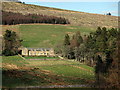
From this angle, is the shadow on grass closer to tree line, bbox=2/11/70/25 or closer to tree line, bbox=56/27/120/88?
tree line, bbox=56/27/120/88

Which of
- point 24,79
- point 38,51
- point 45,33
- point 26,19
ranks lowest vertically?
point 24,79

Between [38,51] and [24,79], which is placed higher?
[38,51]

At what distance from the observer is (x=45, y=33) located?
11894 centimetres

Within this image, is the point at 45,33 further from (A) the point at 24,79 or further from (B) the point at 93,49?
(A) the point at 24,79

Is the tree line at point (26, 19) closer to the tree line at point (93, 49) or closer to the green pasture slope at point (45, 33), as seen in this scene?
the green pasture slope at point (45, 33)

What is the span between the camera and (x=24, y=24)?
131875mm

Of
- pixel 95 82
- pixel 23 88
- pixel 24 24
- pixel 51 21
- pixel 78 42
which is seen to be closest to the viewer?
pixel 23 88

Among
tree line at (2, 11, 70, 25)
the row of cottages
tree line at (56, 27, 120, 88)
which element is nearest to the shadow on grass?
tree line at (56, 27, 120, 88)

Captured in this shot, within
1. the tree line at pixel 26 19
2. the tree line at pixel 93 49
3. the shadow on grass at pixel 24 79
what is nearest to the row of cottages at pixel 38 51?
the tree line at pixel 93 49

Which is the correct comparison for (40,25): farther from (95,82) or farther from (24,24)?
(95,82)

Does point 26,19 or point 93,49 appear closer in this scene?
point 93,49

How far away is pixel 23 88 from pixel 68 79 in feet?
42.1

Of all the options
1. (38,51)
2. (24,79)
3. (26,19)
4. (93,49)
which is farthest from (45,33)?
(24,79)

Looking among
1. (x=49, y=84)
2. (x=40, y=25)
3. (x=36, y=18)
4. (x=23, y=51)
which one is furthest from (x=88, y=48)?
(x=36, y=18)
